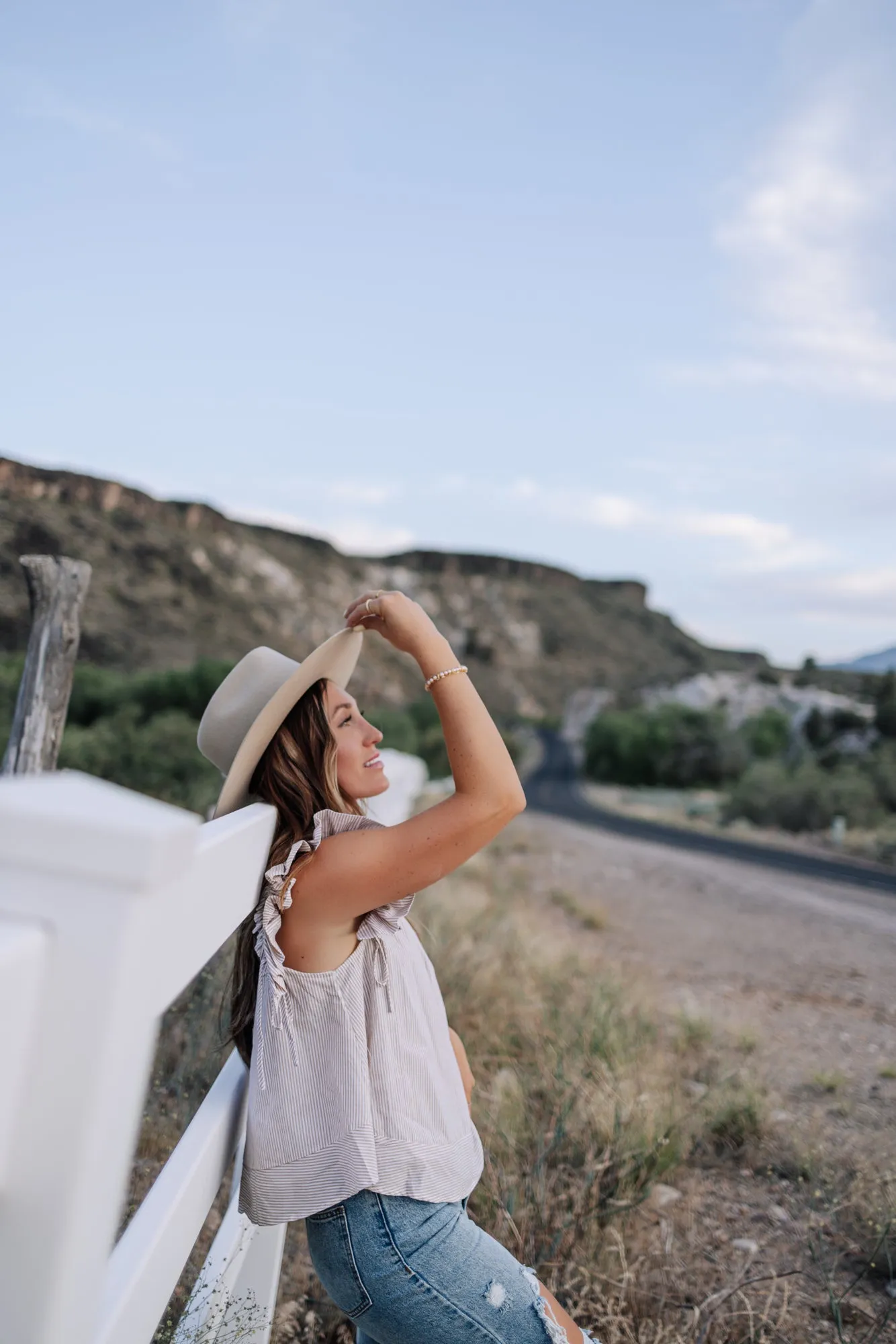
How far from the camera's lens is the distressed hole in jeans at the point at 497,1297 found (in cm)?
139

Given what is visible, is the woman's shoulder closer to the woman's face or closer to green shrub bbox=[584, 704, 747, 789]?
the woman's face

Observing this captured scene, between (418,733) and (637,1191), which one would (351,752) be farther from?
(418,733)

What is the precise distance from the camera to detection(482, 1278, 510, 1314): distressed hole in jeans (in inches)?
54.8

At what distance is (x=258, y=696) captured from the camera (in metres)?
1.91

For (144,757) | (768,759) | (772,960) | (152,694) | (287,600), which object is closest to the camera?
(772,960)

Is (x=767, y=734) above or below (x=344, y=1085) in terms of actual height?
below

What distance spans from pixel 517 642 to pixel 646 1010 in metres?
96.4

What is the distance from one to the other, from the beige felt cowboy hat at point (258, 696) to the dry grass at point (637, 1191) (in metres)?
0.74

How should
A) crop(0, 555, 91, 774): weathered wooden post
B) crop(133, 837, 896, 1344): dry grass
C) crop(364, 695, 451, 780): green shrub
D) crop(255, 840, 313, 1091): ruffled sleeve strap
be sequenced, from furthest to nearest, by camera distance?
crop(364, 695, 451, 780): green shrub < crop(0, 555, 91, 774): weathered wooden post < crop(133, 837, 896, 1344): dry grass < crop(255, 840, 313, 1091): ruffled sleeve strap

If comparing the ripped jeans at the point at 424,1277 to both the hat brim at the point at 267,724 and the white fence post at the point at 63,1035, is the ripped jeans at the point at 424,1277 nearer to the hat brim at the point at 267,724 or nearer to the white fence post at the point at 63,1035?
the hat brim at the point at 267,724

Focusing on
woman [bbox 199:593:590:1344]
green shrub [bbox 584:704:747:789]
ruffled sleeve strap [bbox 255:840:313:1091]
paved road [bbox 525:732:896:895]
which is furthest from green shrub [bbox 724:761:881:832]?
ruffled sleeve strap [bbox 255:840:313:1091]

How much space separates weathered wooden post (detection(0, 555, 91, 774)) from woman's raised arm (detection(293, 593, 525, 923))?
11.6ft

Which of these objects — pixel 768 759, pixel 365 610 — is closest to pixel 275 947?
pixel 365 610

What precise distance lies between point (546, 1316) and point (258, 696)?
44.8 inches
